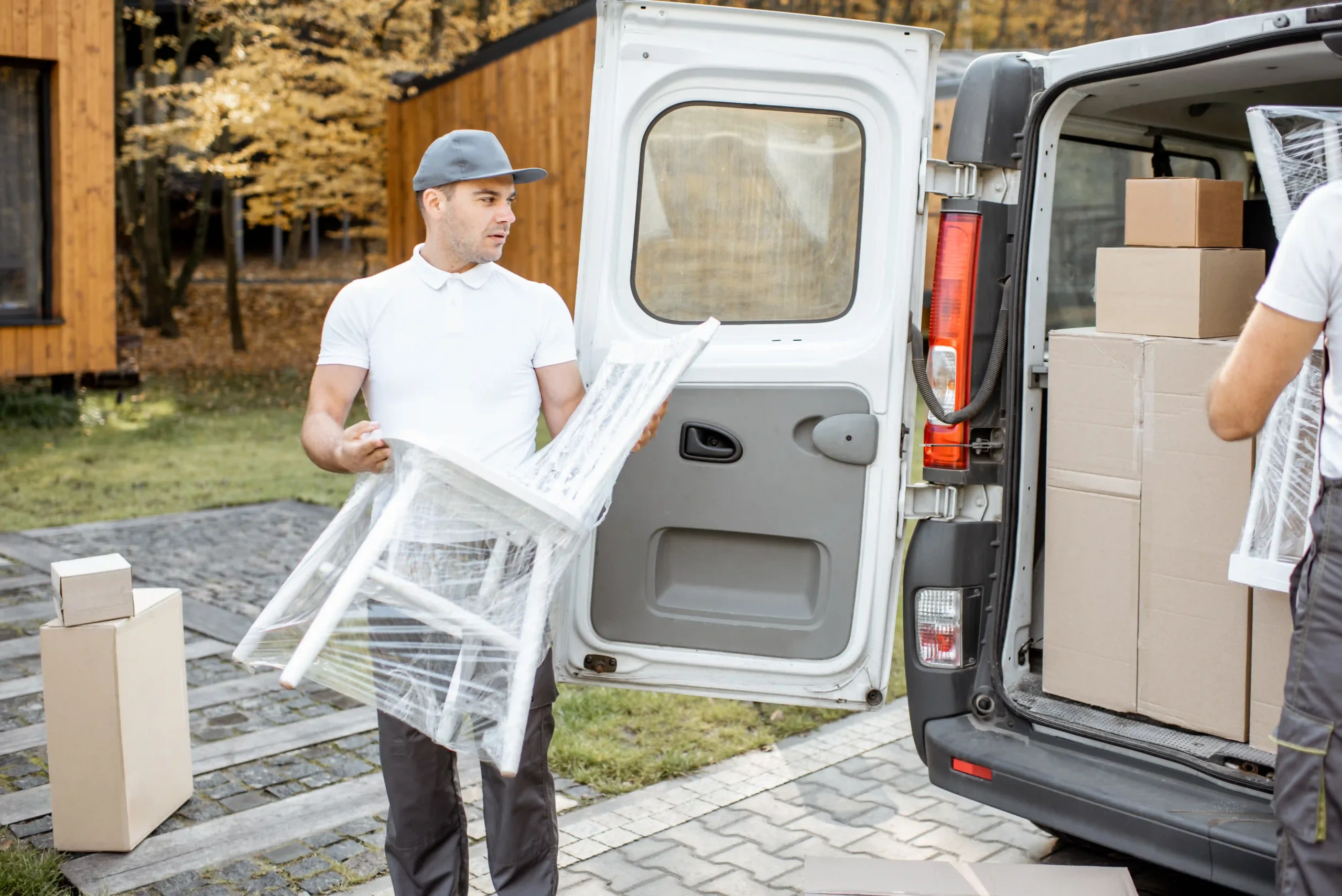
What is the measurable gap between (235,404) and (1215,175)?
11.3m

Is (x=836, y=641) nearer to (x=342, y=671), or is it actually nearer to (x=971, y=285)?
(x=971, y=285)

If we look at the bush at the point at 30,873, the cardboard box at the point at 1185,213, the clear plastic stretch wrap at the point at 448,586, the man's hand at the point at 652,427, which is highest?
the cardboard box at the point at 1185,213

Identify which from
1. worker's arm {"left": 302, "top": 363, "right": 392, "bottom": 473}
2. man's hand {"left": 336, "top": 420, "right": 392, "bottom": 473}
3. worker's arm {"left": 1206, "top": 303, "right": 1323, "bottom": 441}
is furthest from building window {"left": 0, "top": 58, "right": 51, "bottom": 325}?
worker's arm {"left": 1206, "top": 303, "right": 1323, "bottom": 441}

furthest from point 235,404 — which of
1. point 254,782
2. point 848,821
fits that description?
point 848,821

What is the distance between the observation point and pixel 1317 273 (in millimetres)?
2176

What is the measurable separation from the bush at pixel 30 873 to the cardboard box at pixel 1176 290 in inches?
114

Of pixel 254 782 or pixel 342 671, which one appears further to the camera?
pixel 254 782

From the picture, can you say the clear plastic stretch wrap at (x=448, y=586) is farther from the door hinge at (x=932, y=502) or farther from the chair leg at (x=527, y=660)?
the door hinge at (x=932, y=502)

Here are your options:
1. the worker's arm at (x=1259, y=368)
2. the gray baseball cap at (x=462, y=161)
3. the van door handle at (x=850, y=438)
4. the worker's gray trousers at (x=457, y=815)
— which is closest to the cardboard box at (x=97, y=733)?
the worker's gray trousers at (x=457, y=815)

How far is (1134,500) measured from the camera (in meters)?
3.02

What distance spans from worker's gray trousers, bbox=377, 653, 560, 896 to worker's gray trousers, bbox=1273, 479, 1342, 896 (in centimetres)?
157

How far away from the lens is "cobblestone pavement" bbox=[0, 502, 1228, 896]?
3.46m

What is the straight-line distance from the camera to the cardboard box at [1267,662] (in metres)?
2.76

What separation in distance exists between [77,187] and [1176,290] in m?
11.4
